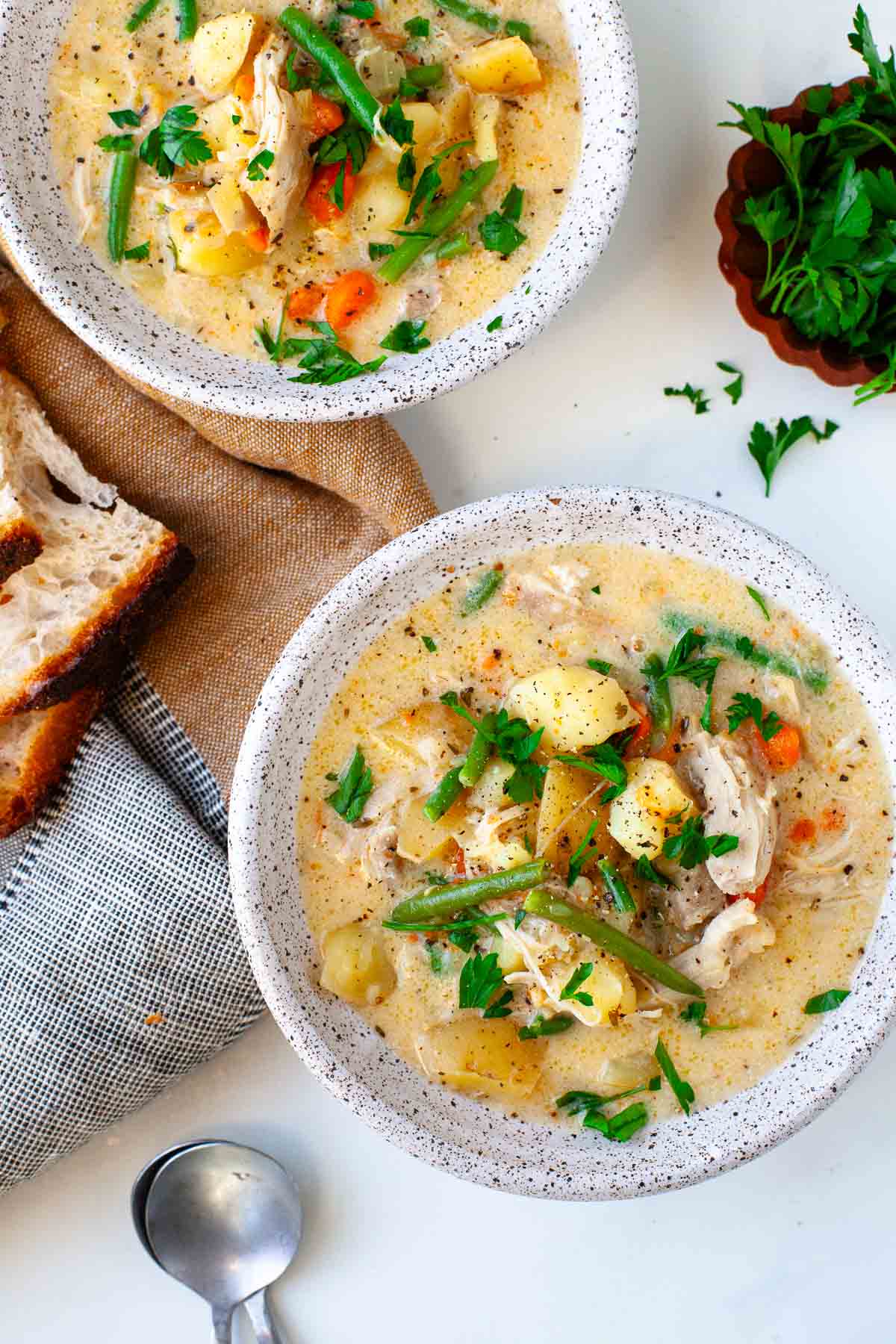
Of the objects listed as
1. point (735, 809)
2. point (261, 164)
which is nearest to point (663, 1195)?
point (735, 809)

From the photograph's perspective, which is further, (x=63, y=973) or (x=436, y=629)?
(x=63, y=973)

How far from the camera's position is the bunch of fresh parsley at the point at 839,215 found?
260 cm

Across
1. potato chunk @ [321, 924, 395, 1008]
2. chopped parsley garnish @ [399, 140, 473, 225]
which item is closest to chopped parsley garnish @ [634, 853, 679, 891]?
potato chunk @ [321, 924, 395, 1008]

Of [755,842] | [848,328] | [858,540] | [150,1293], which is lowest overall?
[150,1293]

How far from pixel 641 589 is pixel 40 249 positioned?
132 centimetres

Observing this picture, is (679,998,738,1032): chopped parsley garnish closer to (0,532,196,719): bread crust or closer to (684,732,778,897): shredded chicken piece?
(684,732,778,897): shredded chicken piece

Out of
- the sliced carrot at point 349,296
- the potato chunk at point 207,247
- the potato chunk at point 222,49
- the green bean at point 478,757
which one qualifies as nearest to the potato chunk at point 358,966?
the green bean at point 478,757

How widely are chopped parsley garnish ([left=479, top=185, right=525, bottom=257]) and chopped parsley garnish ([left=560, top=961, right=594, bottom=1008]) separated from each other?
139 centimetres

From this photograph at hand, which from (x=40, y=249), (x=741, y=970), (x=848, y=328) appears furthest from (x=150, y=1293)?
(x=848, y=328)

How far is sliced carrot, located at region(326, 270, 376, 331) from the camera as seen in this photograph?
8.27ft

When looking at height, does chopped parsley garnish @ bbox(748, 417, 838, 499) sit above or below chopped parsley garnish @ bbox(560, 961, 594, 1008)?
above

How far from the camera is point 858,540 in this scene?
2.89 m

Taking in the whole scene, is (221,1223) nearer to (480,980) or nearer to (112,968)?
(112,968)

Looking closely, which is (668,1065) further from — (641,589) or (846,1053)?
(641,589)
